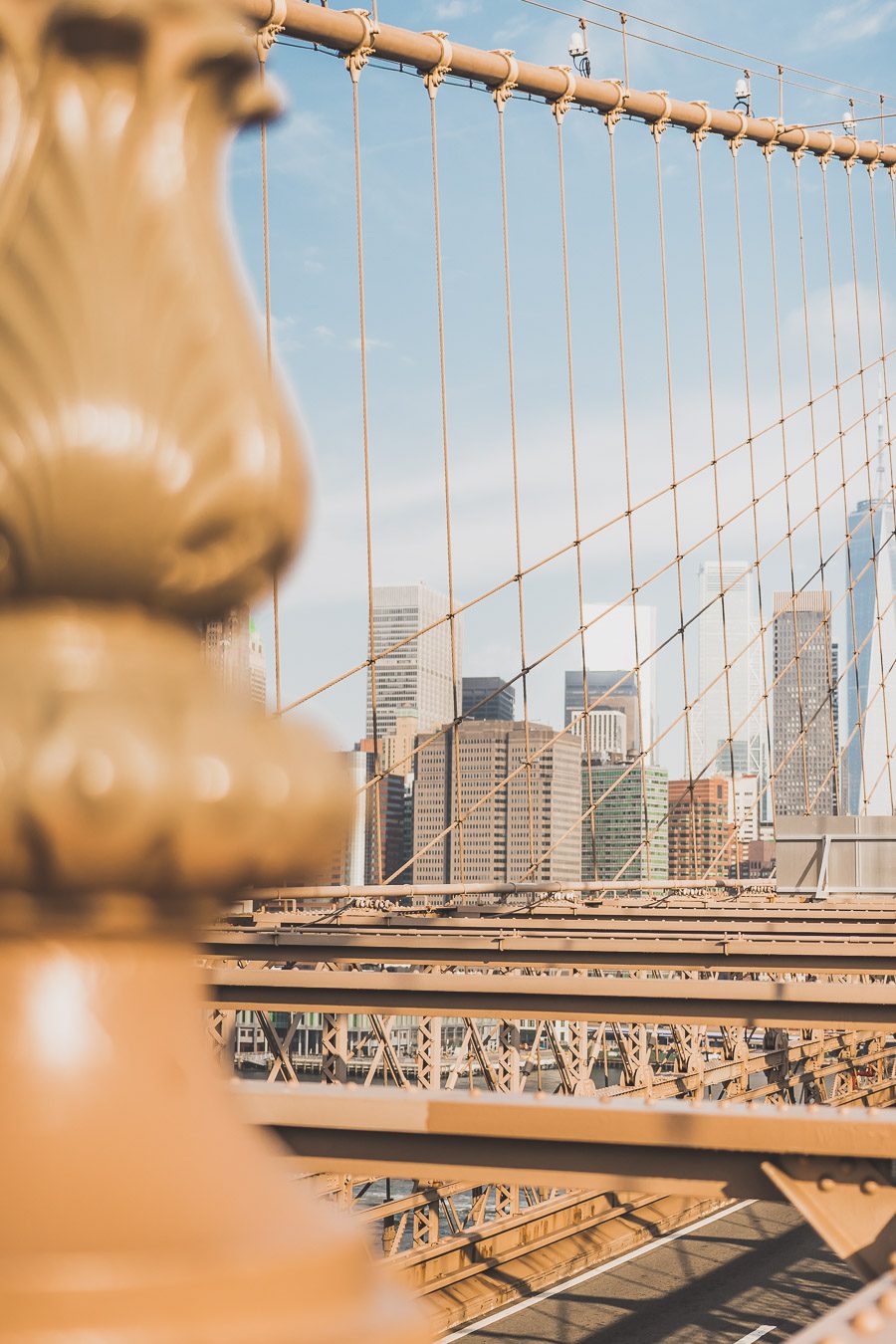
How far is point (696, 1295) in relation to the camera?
612 inches

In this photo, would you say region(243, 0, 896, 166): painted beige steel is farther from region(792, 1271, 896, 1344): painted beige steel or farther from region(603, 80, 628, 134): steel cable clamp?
→ region(792, 1271, 896, 1344): painted beige steel

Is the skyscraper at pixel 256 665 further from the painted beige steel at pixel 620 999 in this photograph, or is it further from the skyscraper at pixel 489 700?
the skyscraper at pixel 489 700

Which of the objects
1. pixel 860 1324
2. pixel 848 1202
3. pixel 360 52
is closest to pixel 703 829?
pixel 360 52

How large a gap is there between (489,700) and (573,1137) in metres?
12.1

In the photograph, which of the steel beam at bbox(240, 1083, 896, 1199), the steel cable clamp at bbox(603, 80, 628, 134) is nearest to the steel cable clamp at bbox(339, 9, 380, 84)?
the steel cable clamp at bbox(603, 80, 628, 134)

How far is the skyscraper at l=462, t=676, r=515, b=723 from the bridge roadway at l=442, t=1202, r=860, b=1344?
5.90m

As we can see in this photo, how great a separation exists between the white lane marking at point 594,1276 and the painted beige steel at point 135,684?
11751 millimetres

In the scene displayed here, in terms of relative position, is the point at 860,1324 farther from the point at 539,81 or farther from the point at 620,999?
the point at 539,81

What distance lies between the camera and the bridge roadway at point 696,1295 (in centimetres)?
1387

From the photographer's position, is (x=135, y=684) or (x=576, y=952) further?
(x=576, y=952)

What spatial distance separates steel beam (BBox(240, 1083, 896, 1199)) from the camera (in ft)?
7.38

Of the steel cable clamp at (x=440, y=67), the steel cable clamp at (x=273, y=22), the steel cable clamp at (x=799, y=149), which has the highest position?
the steel cable clamp at (x=799, y=149)

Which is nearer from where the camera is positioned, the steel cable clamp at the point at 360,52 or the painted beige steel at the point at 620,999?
the painted beige steel at the point at 620,999

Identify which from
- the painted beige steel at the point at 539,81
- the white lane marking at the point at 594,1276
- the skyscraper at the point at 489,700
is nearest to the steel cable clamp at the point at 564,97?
the painted beige steel at the point at 539,81
